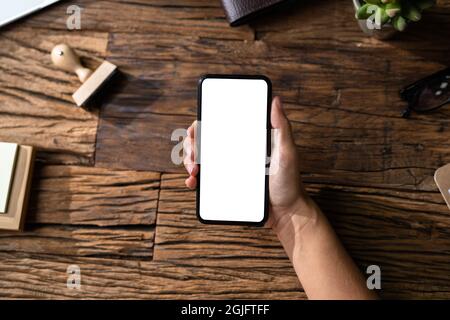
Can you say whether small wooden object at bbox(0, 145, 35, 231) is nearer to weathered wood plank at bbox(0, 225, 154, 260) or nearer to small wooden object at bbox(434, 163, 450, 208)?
weathered wood plank at bbox(0, 225, 154, 260)

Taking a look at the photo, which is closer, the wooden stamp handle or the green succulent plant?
the green succulent plant

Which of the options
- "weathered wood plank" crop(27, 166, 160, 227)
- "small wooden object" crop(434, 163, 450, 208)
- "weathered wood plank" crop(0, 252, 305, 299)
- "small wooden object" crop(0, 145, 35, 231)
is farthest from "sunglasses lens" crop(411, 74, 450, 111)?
"small wooden object" crop(0, 145, 35, 231)

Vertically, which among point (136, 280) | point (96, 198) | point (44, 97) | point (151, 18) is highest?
point (151, 18)

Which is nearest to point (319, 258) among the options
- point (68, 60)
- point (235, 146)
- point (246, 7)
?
point (235, 146)

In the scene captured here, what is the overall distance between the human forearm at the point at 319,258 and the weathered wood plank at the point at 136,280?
0.04 metres

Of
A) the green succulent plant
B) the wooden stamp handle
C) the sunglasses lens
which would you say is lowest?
the sunglasses lens

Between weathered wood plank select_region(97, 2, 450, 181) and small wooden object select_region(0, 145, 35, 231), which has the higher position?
weathered wood plank select_region(97, 2, 450, 181)

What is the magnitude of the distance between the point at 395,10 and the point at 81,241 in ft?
2.14

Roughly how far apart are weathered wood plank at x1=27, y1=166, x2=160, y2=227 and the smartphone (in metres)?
0.14

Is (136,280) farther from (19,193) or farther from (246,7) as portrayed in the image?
(246,7)

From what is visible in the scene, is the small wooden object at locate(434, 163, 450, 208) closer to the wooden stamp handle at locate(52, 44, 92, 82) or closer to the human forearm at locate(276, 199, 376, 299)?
the human forearm at locate(276, 199, 376, 299)

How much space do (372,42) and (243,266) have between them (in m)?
0.47

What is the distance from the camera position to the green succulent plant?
0.67 m

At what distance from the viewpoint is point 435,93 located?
2.62 ft
